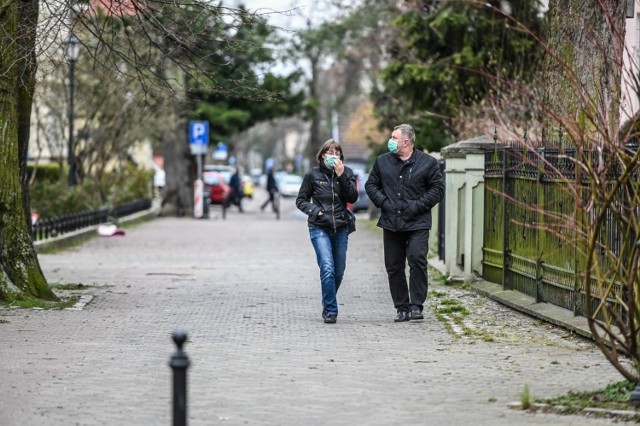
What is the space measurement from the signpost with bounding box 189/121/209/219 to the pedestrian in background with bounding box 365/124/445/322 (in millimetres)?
27681

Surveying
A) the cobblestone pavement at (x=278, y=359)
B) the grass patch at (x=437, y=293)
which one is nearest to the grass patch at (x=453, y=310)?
the cobblestone pavement at (x=278, y=359)

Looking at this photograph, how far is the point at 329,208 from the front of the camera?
12625 mm

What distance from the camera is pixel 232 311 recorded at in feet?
45.2

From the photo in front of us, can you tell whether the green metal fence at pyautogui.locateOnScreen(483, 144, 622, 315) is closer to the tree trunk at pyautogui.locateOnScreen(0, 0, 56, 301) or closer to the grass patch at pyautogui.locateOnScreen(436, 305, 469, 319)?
the grass patch at pyautogui.locateOnScreen(436, 305, 469, 319)

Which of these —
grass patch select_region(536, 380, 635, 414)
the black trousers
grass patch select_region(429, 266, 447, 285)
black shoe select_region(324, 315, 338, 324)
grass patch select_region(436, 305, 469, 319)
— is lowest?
grass patch select_region(429, 266, 447, 285)

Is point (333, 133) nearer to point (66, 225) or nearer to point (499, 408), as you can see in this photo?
point (66, 225)

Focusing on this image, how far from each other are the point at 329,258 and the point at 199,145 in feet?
92.6

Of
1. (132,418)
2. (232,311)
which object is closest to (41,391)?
(132,418)

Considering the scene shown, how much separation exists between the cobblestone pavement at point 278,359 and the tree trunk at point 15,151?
0.83 meters

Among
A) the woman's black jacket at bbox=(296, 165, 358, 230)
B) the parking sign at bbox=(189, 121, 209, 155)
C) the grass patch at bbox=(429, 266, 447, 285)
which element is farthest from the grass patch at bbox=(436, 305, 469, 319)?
the parking sign at bbox=(189, 121, 209, 155)

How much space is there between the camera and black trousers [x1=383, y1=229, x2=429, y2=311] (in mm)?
12555

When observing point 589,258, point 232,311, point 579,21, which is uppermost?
point 579,21

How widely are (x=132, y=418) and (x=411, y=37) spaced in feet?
75.9

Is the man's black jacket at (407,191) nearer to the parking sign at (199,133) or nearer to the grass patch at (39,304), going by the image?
the grass patch at (39,304)
